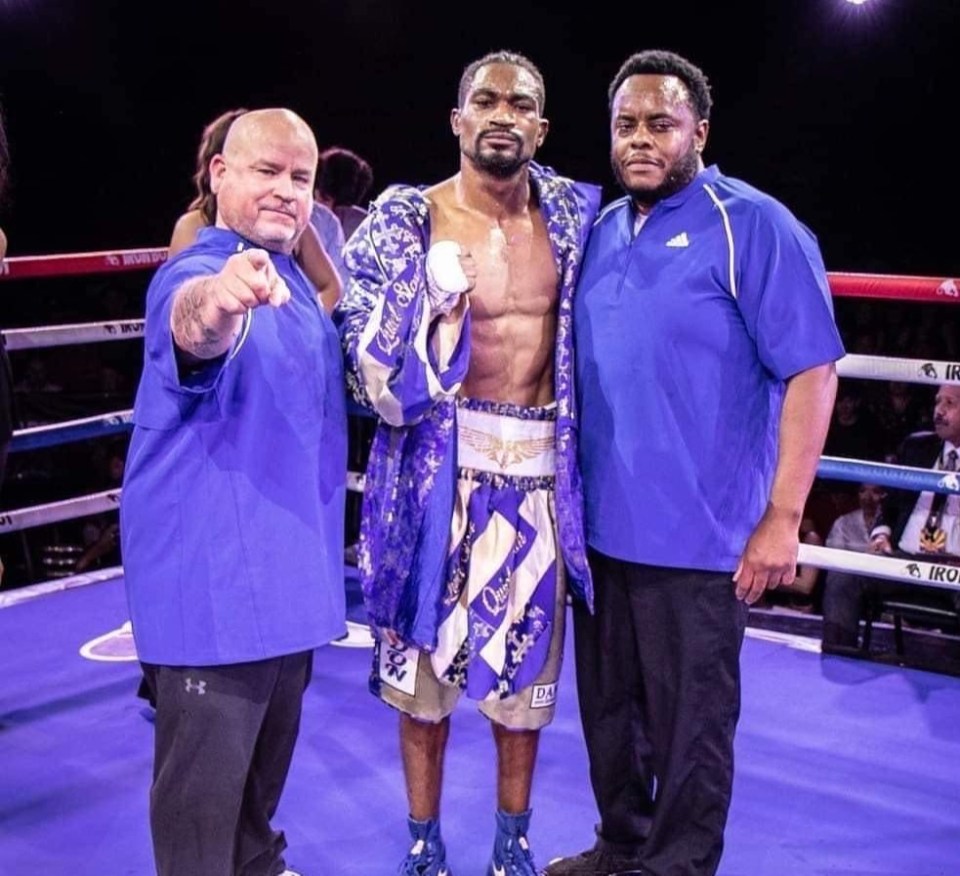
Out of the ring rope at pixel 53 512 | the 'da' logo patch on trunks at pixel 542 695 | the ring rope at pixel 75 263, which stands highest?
the ring rope at pixel 75 263

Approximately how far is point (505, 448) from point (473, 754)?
909mm

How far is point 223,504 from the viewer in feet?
5.68

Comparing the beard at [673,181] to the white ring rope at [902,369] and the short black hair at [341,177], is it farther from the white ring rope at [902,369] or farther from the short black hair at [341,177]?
the short black hair at [341,177]

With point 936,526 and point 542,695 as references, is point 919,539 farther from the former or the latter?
point 542,695

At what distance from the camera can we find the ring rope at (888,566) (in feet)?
10.4

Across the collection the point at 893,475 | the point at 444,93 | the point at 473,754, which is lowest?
the point at 473,754

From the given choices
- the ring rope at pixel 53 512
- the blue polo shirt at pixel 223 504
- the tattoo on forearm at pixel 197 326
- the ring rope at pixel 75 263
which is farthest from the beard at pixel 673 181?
the ring rope at pixel 53 512

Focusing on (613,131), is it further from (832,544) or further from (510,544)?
(832,544)

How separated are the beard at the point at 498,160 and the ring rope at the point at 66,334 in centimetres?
193

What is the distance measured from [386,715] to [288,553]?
137 cm

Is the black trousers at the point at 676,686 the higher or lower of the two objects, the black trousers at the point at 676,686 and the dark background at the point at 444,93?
the lower

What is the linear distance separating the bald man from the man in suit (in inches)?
82.2

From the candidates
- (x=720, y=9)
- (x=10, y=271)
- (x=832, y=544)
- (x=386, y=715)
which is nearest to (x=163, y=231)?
(x=720, y=9)

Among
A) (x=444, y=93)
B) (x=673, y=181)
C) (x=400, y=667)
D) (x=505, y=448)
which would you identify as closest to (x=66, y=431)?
(x=400, y=667)
